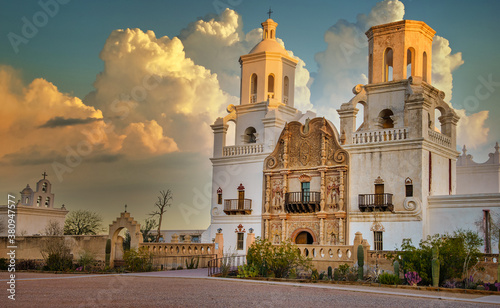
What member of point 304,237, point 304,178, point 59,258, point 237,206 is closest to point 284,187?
point 304,178

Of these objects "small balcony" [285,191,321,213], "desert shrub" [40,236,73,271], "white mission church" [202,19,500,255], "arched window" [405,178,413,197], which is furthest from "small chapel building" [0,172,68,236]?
"arched window" [405,178,413,197]

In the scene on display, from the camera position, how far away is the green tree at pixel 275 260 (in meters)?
26.1

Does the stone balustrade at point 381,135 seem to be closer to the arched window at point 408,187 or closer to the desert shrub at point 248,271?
the arched window at point 408,187

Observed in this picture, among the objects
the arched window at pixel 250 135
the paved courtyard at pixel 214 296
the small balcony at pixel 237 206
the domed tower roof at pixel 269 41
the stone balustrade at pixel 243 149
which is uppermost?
the domed tower roof at pixel 269 41

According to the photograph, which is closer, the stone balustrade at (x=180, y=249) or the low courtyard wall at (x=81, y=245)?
the stone balustrade at (x=180, y=249)

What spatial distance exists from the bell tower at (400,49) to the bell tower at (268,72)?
6.30 m

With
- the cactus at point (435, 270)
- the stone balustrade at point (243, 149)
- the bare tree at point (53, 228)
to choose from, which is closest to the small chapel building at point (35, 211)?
the bare tree at point (53, 228)

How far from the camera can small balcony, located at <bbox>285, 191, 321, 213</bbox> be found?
36.0 metres

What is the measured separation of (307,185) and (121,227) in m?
11.0

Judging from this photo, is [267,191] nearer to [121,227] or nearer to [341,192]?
[341,192]

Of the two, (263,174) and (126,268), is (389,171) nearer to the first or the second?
(263,174)

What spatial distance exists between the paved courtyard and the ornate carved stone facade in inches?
491

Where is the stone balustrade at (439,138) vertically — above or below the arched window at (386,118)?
below

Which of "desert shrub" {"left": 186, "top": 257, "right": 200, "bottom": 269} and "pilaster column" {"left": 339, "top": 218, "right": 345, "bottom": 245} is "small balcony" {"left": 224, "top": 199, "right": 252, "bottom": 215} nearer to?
"desert shrub" {"left": 186, "top": 257, "right": 200, "bottom": 269}
